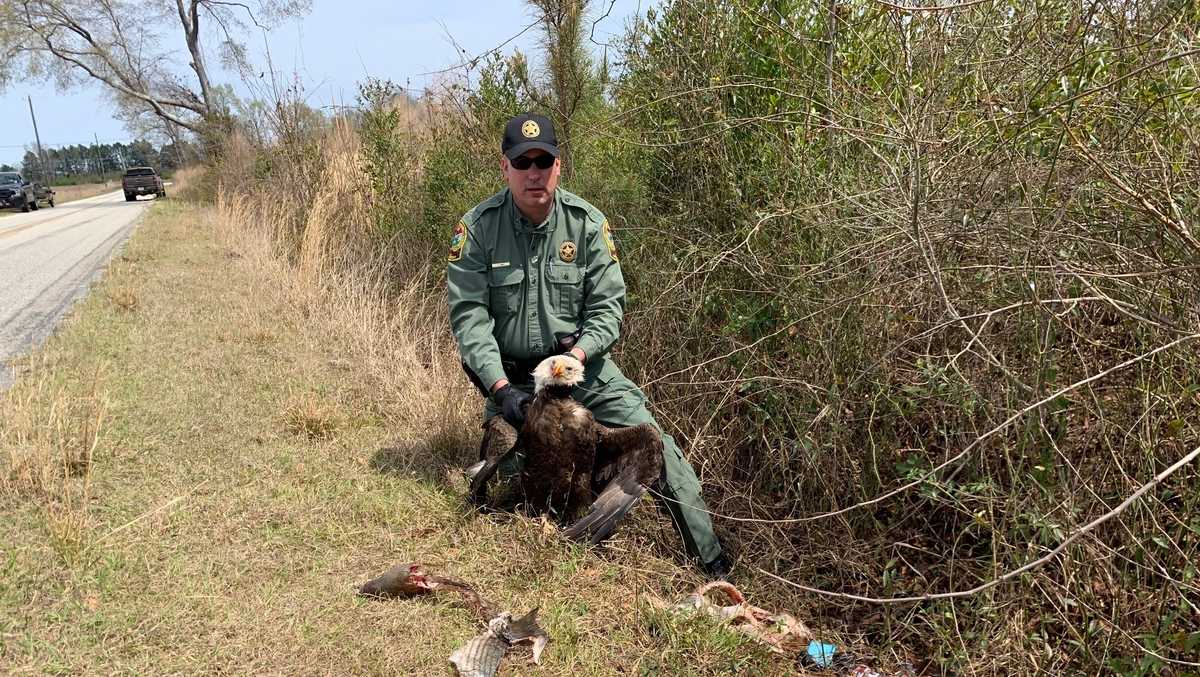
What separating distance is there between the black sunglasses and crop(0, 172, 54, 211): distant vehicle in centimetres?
2908

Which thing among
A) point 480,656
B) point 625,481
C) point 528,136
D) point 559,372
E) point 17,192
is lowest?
point 480,656

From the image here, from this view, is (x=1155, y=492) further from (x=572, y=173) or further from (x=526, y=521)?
(x=572, y=173)

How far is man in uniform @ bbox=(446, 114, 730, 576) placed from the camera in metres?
3.08

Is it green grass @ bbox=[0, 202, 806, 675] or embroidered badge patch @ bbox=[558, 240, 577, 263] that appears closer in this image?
green grass @ bbox=[0, 202, 806, 675]

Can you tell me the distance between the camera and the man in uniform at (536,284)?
308 cm

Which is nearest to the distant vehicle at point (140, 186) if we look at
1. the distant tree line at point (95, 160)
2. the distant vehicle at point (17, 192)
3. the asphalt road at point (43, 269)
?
the distant vehicle at point (17, 192)

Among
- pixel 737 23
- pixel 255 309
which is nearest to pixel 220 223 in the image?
pixel 255 309

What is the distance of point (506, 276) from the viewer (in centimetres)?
317

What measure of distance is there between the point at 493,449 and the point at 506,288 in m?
0.72

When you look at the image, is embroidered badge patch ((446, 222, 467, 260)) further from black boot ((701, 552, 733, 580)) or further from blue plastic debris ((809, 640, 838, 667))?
blue plastic debris ((809, 640, 838, 667))

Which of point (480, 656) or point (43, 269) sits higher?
point (43, 269)

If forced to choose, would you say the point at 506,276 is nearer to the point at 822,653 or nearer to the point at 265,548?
the point at 265,548

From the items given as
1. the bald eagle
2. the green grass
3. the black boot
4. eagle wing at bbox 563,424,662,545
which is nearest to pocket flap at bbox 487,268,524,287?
the bald eagle

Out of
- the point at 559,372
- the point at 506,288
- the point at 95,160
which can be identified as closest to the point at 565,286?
the point at 506,288
